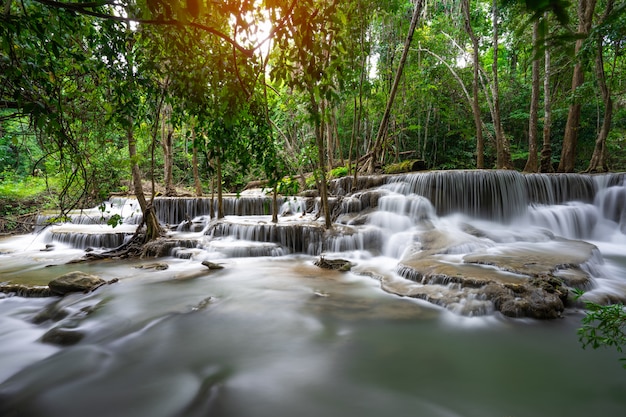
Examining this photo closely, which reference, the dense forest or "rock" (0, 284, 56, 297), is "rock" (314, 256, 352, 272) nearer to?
the dense forest

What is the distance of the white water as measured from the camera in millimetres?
2955

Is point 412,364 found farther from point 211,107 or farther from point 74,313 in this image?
point 74,313

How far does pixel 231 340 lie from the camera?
4.21 m

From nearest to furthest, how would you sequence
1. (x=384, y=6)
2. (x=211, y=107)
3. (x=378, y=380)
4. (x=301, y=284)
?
(x=211, y=107) → (x=378, y=380) → (x=301, y=284) → (x=384, y=6)

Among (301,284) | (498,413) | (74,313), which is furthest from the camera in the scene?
(301,284)

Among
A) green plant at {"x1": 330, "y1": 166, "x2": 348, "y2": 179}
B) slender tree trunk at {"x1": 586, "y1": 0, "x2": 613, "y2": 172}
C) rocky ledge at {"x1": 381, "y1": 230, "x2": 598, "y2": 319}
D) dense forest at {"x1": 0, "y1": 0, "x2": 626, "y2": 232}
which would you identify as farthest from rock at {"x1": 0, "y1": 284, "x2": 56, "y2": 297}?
slender tree trunk at {"x1": 586, "y1": 0, "x2": 613, "y2": 172}

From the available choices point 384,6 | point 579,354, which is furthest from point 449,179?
point 579,354

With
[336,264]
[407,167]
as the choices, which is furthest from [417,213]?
[407,167]

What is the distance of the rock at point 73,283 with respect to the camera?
226 inches

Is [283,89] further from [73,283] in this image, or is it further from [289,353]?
[289,353]

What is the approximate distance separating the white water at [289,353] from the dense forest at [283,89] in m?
1.83

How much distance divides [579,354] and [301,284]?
167 inches

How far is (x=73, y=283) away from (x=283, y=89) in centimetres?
1186

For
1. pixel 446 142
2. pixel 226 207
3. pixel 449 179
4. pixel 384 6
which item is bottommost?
pixel 226 207
